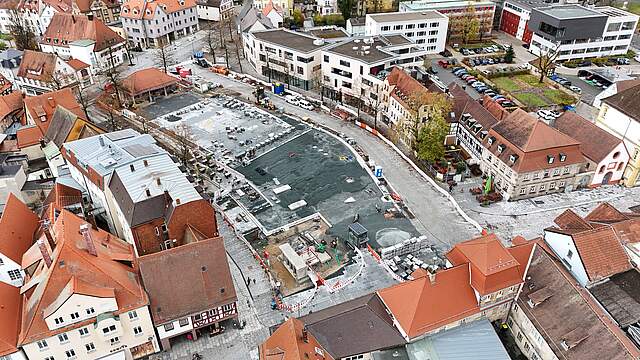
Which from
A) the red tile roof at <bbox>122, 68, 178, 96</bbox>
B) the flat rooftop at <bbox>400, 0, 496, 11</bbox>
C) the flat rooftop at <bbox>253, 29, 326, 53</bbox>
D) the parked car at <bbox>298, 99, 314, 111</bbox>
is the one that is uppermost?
the flat rooftop at <bbox>400, 0, 496, 11</bbox>

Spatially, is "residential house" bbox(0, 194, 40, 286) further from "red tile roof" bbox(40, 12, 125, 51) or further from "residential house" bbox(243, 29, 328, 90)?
"red tile roof" bbox(40, 12, 125, 51)

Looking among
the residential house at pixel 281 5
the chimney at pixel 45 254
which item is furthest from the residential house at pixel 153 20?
the chimney at pixel 45 254

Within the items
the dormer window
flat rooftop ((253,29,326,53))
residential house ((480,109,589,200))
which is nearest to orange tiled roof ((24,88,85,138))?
flat rooftop ((253,29,326,53))

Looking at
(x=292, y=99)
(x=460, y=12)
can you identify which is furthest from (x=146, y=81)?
(x=460, y=12)

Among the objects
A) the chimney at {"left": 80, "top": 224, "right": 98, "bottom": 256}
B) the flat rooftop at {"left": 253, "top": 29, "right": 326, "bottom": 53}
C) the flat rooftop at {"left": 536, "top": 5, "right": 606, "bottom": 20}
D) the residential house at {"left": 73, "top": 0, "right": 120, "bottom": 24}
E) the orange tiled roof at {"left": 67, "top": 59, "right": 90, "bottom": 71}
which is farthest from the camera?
the residential house at {"left": 73, "top": 0, "right": 120, "bottom": 24}

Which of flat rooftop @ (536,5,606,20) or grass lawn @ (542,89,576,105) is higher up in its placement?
flat rooftop @ (536,5,606,20)

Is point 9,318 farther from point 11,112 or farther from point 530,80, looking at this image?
point 530,80

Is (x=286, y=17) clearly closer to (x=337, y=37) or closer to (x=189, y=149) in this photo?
(x=337, y=37)

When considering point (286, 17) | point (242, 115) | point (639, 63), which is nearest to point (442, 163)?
point (242, 115)
